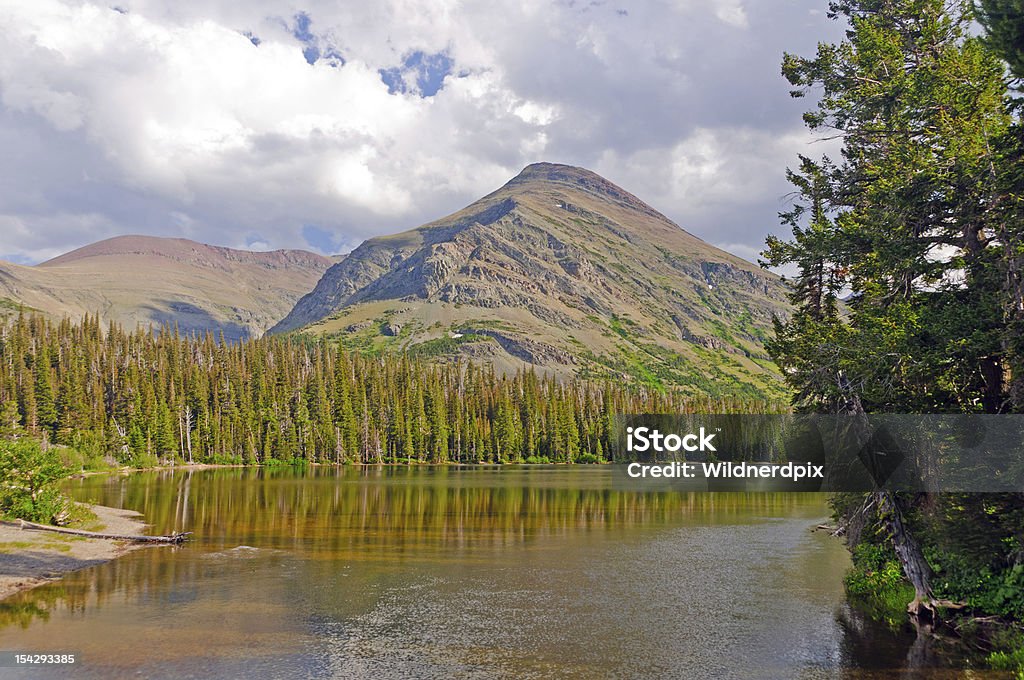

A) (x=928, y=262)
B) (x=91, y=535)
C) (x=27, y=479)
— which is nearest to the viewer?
(x=928, y=262)

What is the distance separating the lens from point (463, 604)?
36531mm

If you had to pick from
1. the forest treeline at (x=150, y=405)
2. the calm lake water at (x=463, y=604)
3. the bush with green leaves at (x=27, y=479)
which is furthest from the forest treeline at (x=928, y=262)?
the forest treeline at (x=150, y=405)

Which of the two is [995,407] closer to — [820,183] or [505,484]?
[820,183]

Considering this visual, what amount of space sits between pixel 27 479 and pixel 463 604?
3735 cm

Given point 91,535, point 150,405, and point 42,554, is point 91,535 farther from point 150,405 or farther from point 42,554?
point 150,405

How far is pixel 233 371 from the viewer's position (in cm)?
19525

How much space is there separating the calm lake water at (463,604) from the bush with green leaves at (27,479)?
8.97m

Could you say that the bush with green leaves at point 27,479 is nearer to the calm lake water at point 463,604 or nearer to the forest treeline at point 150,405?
the calm lake water at point 463,604

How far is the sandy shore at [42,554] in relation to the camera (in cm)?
3889

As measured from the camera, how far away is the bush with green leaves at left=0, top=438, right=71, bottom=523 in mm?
51969

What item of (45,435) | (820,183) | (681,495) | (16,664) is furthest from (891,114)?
(45,435)

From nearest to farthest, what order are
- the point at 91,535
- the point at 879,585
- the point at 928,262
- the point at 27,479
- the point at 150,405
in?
the point at 928,262 → the point at 879,585 → the point at 91,535 → the point at 27,479 → the point at 150,405

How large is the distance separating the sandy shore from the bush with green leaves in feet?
10.6

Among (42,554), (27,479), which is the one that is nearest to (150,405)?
(27,479)
